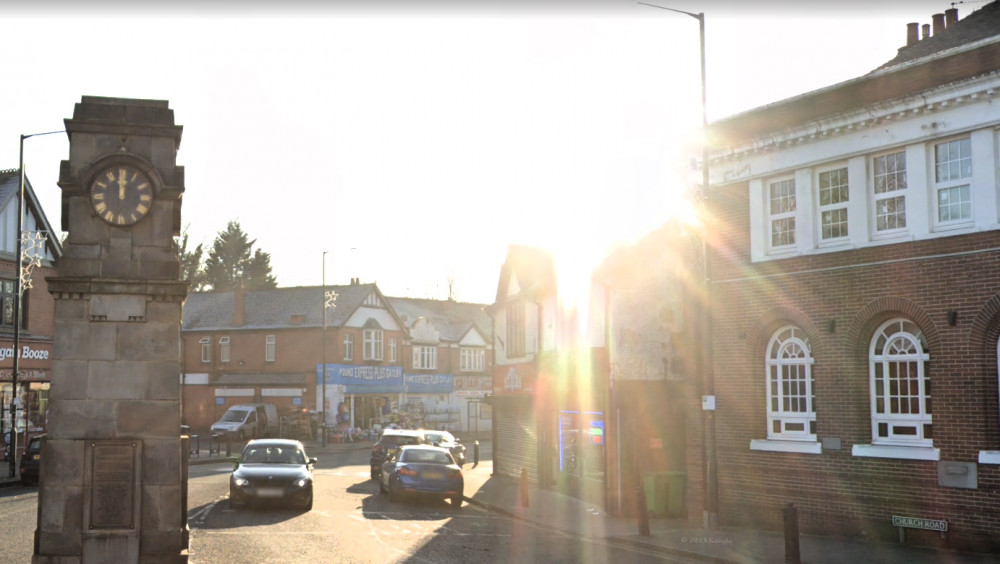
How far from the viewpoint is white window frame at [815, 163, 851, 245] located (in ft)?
63.5

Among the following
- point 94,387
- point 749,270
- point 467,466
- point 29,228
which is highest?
point 29,228

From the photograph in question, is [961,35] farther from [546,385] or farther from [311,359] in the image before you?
[311,359]

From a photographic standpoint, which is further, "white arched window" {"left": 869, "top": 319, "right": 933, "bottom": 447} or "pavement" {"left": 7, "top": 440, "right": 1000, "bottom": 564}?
"white arched window" {"left": 869, "top": 319, "right": 933, "bottom": 447}

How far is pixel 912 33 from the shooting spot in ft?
81.9

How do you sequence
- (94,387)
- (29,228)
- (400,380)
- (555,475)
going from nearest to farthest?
1. (94,387)
2. (555,475)
3. (29,228)
4. (400,380)

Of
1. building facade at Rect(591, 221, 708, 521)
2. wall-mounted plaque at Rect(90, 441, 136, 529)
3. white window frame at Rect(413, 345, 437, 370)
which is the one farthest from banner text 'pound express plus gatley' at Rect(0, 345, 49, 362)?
white window frame at Rect(413, 345, 437, 370)

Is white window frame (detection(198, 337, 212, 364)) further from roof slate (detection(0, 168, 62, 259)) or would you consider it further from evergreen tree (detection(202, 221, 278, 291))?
evergreen tree (detection(202, 221, 278, 291))

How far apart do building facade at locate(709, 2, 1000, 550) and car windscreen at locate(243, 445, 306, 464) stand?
985 cm

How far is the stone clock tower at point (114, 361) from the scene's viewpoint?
45.0ft

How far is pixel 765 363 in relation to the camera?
20.7 meters

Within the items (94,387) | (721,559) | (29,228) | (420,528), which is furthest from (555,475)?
(29,228)

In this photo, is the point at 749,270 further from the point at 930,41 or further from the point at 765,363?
the point at 930,41

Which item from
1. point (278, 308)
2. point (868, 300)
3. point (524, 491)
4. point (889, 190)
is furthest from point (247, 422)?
point (889, 190)

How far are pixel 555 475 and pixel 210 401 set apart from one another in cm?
4054
